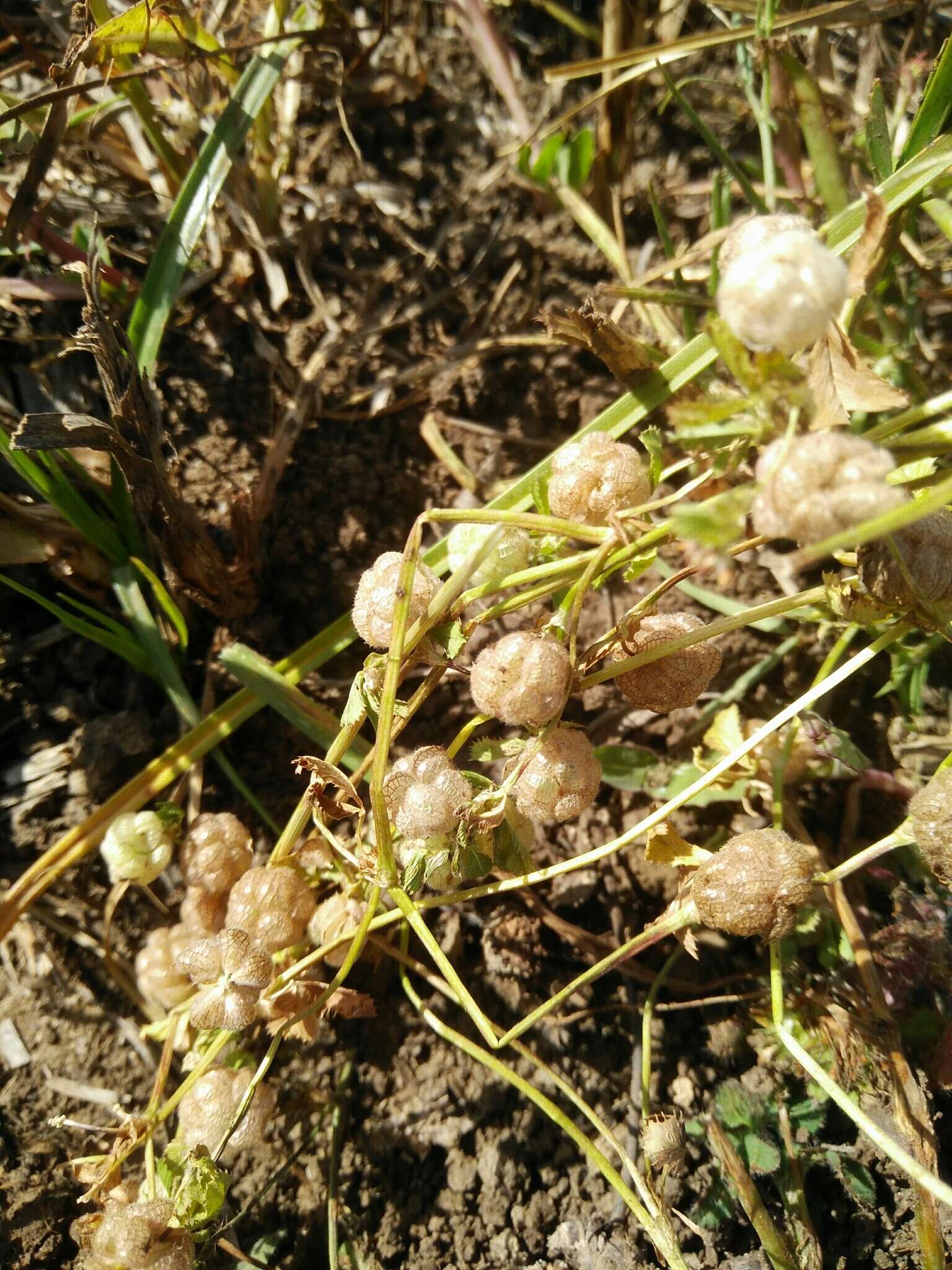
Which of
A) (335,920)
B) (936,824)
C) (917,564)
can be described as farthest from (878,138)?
(335,920)

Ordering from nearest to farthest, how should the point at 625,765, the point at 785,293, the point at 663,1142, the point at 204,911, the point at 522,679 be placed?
the point at 785,293 < the point at 522,679 < the point at 663,1142 < the point at 204,911 < the point at 625,765

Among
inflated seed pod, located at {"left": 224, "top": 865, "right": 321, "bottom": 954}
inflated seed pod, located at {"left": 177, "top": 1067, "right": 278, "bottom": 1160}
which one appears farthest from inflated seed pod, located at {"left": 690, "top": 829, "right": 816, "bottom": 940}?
inflated seed pod, located at {"left": 177, "top": 1067, "right": 278, "bottom": 1160}

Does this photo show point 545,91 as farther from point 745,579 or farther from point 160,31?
point 745,579

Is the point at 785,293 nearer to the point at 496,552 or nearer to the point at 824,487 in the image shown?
the point at 824,487

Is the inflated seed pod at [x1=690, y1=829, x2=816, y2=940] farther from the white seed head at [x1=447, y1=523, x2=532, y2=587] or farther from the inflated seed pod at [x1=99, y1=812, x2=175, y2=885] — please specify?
the inflated seed pod at [x1=99, y1=812, x2=175, y2=885]

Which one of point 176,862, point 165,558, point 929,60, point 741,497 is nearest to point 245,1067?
point 176,862
